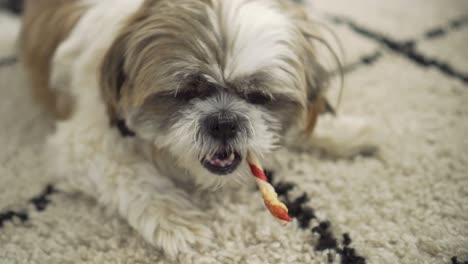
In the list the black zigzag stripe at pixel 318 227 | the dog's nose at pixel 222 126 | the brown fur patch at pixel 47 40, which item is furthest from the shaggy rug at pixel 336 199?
the dog's nose at pixel 222 126

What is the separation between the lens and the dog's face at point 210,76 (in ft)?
3.55

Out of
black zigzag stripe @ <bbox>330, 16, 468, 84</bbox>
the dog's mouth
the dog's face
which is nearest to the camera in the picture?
the dog's face

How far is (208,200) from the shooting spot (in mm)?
1341

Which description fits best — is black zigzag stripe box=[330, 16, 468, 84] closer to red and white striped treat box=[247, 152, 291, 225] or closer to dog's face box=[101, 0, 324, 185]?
dog's face box=[101, 0, 324, 185]

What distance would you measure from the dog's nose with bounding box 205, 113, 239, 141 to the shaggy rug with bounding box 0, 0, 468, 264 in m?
0.27

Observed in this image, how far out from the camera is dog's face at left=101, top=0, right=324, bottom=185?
3.55 feet

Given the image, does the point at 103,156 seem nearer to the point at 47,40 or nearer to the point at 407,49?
the point at 47,40

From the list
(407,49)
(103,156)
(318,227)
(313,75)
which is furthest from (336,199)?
(407,49)

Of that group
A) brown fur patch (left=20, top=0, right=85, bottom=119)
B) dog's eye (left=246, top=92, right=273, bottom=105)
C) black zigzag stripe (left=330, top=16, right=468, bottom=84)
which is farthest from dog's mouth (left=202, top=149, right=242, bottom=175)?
black zigzag stripe (left=330, top=16, right=468, bottom=84)

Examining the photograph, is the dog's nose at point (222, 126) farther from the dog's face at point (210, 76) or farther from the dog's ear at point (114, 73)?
the dog's ear at point (114, 73)

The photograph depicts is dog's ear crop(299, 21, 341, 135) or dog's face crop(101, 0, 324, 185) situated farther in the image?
dog's ear crop(299, 21, 341, 135)

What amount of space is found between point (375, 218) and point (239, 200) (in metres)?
0.41

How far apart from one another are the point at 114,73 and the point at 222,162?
1.31 feet

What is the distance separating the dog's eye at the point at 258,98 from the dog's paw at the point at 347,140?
0.41m
